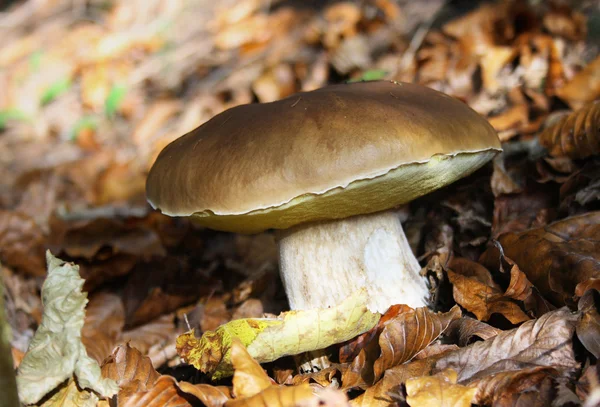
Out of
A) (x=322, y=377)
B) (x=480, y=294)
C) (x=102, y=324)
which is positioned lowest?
(x=102, y=324)

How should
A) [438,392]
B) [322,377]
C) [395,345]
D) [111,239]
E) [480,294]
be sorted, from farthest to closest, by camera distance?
[111,239], [480,294], [322,377], [395,345], [438,392]

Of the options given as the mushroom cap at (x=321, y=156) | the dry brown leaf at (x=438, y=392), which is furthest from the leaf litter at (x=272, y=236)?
the mushroom cap at (x=321, y=156)

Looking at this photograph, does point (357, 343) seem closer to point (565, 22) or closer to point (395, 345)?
point (395, 345)

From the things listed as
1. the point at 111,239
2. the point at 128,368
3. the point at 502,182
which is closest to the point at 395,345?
the point at 128,368

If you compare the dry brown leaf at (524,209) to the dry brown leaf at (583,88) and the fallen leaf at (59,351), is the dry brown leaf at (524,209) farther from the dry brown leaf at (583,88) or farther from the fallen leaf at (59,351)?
the fallen leaf at (59,351)

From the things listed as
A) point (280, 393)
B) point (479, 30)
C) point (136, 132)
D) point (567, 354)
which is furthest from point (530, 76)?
point (136, 132)

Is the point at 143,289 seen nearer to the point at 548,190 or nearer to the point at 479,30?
the point at 548,190

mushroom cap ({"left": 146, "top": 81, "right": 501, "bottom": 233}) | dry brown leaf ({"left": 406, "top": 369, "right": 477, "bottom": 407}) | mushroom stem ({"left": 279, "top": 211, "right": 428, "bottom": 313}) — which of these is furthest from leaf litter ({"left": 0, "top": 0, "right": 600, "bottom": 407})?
mushroom cap ({"left": 146, "top": 81, "right": 501, "bottom": 233})
